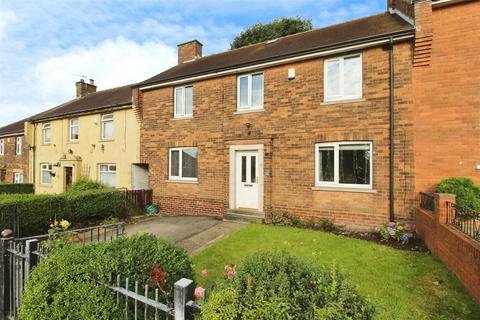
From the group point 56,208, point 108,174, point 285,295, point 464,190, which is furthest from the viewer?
point 108,174

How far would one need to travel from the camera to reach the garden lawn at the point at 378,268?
410cm

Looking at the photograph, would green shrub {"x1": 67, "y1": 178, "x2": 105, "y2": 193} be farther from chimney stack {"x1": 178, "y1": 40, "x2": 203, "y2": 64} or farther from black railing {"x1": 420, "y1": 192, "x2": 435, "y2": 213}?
black railing {"x1": 420, "y1": 192, "x2": 435, "y2": 213}

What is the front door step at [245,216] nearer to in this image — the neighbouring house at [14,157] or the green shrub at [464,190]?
the green shrub at [464,190]

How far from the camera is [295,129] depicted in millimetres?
9820

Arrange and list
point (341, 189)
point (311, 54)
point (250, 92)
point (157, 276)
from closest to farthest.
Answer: point (157, 276)
point (341, 189)
point (311, 54)
point (250, 92)

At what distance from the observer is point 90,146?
55.8 feet

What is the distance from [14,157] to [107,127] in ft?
50.5

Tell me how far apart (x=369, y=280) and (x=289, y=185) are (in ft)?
16.3

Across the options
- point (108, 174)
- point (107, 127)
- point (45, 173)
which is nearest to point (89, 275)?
point (108, 174)

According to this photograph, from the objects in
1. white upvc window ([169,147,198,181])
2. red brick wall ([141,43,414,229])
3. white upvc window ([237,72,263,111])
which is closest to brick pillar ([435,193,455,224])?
red brick wall ([141,43,414,229])

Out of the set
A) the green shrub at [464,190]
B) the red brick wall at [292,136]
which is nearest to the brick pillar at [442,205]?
the green shrub at [464,190]

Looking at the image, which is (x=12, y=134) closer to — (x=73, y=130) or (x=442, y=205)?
(x=73, y=130)

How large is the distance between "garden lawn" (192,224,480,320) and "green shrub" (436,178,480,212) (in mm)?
1624

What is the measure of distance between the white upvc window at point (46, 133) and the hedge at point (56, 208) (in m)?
11.9
